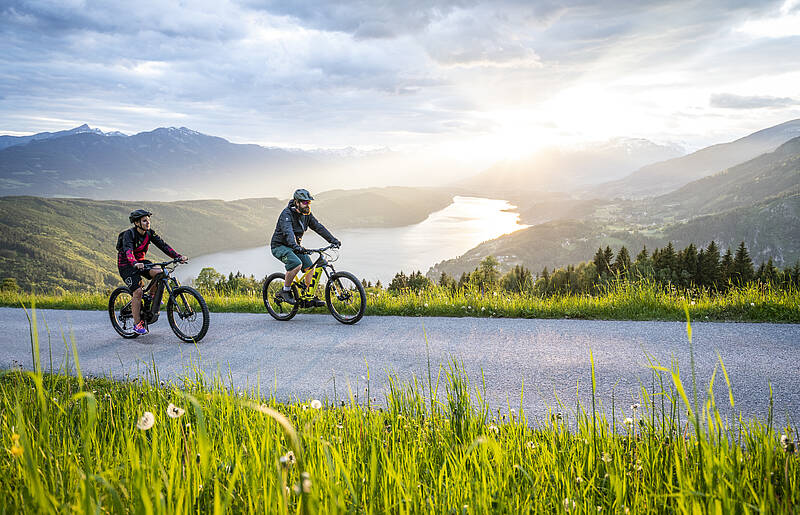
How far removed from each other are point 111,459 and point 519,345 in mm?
5063

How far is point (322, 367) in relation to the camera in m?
6.16

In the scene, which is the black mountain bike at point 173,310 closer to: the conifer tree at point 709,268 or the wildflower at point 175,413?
the wildflower at point 175,413

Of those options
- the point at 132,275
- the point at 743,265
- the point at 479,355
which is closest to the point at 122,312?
the point at 132,275

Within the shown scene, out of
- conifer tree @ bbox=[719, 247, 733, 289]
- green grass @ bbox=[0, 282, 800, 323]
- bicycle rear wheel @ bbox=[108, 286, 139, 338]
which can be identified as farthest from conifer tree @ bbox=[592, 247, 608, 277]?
bicycle rear wheel @ bbox=[108, 286, 139, 338]

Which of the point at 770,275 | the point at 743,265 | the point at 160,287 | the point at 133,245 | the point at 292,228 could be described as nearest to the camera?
the point at 133,245

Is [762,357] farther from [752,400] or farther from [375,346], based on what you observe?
[375,346]

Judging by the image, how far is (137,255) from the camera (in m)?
8.27

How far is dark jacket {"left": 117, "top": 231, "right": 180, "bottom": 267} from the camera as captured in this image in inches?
311

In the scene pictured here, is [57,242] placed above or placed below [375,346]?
above

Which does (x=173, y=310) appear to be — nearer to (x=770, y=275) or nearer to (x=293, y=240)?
(x=293, y=240)

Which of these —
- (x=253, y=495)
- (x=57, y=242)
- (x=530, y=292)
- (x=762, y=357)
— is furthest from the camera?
(x=57, y=242)

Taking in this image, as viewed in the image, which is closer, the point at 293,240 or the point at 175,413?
the point at 175,413

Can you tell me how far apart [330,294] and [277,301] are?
3.87 ft

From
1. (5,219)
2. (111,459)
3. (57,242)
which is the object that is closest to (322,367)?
(111,459)
